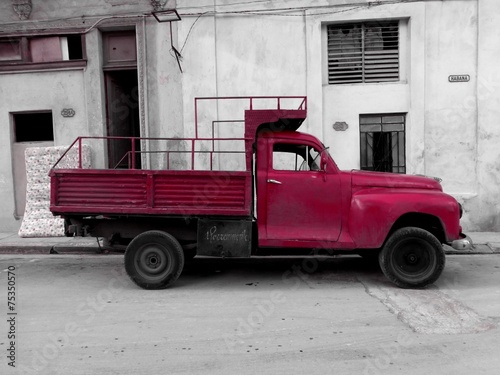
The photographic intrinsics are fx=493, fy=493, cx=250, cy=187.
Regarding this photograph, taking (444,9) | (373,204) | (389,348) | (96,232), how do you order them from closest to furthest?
(389,348) < (373,204) < (96,232) < (444,9)

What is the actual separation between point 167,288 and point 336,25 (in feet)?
24.4

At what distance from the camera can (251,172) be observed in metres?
6.89

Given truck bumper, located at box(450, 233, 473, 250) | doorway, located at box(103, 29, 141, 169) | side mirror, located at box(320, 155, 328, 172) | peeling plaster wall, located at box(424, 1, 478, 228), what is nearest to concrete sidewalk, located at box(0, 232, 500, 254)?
peeling plaster wall, located at box(424, 1, 478, 228)

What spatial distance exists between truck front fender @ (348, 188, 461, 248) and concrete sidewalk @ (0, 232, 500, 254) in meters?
2.71

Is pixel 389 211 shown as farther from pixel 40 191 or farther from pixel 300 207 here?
pixel 40 191

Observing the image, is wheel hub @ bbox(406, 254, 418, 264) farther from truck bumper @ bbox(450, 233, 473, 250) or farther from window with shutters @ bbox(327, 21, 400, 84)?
window with shutters @ bbox(327, 21, 400, 84)

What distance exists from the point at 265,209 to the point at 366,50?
614cm

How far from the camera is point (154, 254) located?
697cm

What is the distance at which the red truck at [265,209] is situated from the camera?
6793 millimetres

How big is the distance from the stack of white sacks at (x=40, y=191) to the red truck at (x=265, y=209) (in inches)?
173

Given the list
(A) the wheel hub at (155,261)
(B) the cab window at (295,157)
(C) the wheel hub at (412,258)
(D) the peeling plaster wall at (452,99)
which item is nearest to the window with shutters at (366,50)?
(D) the peeling plaster wall at (452,99)

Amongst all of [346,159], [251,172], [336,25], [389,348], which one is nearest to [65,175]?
[251,172]

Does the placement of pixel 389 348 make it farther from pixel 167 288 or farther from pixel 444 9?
pixel 444 9

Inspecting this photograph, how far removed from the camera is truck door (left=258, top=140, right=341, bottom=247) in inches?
272
